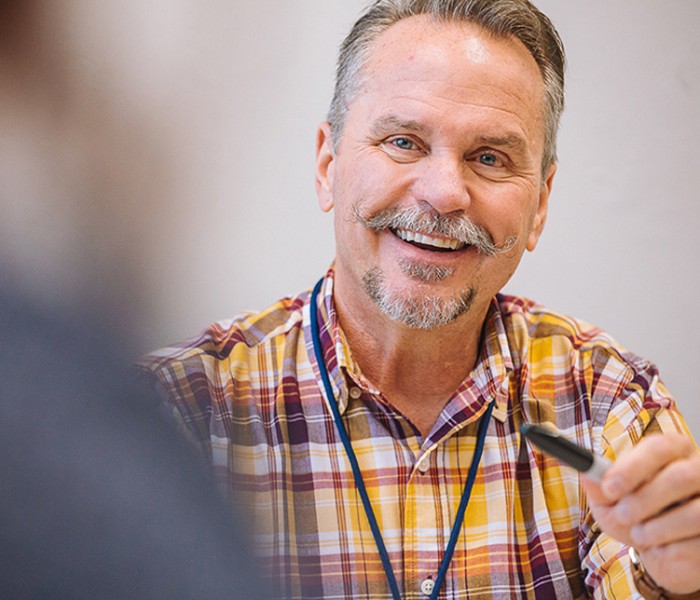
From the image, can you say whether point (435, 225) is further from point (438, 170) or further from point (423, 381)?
point (423, 381)

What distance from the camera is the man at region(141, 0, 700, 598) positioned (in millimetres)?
1406

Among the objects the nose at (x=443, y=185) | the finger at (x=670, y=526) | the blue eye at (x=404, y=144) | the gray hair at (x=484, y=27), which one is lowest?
the finger at (x=670, y=526)

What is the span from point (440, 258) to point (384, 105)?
0.25 m

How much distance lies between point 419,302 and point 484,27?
1.42 ft

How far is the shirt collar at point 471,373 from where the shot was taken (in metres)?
1.49

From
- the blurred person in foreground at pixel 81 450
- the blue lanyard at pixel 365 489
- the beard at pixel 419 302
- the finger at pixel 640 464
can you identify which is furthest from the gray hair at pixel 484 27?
the blurred person in foreground at pixel 81 450

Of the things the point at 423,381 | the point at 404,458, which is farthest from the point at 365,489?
the point at 423,381

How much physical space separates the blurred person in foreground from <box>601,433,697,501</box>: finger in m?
0.59

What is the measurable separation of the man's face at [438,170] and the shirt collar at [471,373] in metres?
0.10

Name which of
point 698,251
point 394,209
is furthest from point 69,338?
point 698,251

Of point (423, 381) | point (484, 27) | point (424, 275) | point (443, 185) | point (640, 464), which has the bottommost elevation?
point (640, 464)

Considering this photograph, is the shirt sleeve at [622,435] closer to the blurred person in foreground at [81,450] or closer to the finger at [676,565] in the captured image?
the finger at [676,565]

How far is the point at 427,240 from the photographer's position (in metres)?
1.42

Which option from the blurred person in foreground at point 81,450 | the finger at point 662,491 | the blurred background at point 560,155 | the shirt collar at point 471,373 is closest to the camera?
the blurred person in foreground at point 81,450
